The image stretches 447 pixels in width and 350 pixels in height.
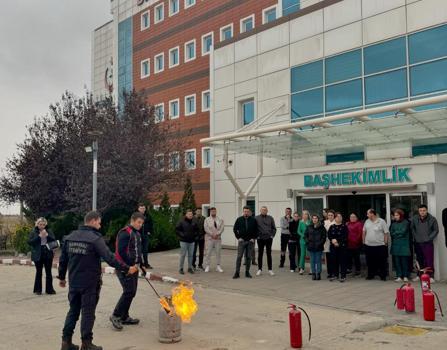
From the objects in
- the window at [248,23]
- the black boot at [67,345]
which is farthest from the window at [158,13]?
the black boot at [67,345]

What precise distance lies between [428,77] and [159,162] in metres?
12.0

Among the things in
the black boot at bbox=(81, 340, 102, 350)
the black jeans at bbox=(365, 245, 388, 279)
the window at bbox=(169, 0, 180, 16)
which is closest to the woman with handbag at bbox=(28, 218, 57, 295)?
the black boot at bbox=(81, 340, 102, 350)

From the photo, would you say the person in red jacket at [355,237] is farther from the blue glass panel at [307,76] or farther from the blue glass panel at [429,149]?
the blue glass panel at [307,76]

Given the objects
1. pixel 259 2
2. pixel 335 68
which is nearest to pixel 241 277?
pixel 335 68

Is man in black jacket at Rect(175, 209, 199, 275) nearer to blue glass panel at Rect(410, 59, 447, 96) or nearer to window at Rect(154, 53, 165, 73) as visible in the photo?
blue glass panel at Rect(410, 59, 447, 96)

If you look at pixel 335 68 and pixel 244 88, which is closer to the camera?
pixel 335 68

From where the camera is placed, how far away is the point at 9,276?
49.2 ft

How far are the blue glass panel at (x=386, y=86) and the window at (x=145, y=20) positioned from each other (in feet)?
73.8

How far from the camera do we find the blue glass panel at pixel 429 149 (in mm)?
15171

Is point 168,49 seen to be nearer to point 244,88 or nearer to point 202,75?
point 202,75

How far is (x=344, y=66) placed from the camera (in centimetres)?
1814

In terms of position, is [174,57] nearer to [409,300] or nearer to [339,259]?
[339,259]

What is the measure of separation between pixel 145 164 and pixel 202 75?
1059 cm

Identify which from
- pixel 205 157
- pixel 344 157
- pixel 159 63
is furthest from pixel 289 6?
pixel 159 63
